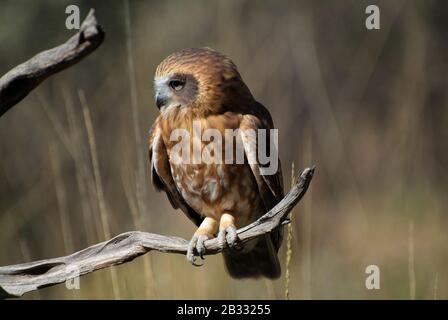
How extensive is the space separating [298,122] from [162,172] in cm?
353

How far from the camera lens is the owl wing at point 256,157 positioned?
434cm

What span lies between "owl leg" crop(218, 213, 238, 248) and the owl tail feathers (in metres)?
0.39

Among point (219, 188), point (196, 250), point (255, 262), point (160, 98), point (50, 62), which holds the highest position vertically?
point (50, 62)

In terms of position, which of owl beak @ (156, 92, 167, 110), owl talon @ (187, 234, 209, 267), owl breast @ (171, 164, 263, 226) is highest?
owl beak @ (156, 92, 167, 110)

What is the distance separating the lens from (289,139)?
26.3ft

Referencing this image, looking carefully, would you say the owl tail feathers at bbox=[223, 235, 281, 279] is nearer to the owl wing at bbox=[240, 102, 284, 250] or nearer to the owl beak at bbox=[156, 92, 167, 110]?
the owl wing at bbox=[240, 102, 284, 250]

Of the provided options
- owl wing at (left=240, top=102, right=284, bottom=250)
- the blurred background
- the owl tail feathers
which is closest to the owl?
owl wing at (left=240, top=102, right=284, bottom=250)

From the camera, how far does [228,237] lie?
4086mm

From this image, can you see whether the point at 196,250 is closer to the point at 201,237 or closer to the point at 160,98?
the point at 201,237

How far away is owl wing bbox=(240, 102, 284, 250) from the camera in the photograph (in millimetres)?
4340

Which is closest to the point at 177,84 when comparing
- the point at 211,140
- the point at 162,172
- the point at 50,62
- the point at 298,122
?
the point at 211,140

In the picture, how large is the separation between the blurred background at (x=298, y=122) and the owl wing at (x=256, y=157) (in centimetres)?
150

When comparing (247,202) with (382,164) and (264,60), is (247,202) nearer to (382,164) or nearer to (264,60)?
(264,60)

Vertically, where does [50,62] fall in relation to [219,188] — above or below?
above
